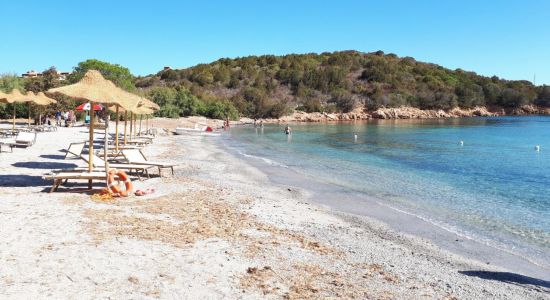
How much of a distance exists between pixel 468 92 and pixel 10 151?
10339cm

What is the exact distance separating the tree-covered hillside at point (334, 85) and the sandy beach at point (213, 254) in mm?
60321

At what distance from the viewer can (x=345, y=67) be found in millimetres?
111750

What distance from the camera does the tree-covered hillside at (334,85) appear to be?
283ft

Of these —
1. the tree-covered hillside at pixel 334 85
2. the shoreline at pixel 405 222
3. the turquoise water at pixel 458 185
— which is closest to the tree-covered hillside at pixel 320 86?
the tree-covered hillside at pixel 334 85

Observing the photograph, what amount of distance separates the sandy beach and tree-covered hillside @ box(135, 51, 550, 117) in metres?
60.3

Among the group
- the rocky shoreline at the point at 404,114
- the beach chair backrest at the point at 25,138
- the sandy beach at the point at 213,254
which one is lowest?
the sandy beach at the point at 213,254

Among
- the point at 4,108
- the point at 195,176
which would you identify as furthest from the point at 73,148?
the point at 4,108

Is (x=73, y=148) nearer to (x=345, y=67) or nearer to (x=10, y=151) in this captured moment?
(x=10, y=151)

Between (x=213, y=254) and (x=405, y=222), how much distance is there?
4.89m

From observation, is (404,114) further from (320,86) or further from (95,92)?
(95,92)

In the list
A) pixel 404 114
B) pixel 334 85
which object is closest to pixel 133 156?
pixel 404 114

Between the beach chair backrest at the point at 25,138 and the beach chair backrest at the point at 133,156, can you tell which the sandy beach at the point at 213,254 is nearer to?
the beach chair backrest at the point at 133,156

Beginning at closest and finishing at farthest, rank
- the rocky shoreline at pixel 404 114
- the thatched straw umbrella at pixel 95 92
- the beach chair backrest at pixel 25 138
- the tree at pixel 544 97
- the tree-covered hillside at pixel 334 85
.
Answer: the thatched straw umbrella at pixel 95 92 < the beach chair backrest at pixel 25 138 < the rocky shoreline at pixel 404 114 < the tree-covered hillside at pixel 334 85 < the tree at pixel 544 97

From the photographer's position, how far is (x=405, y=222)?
31.8 feet
